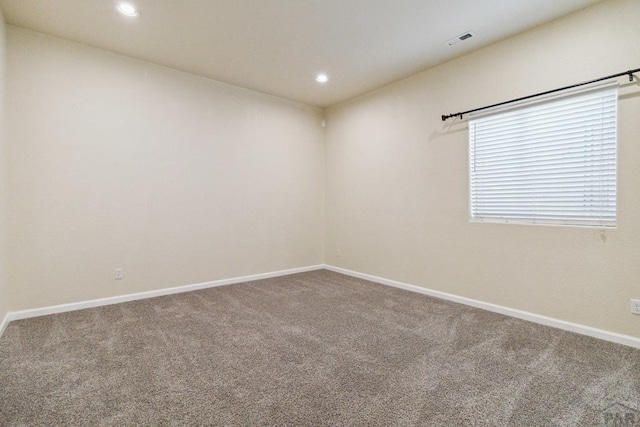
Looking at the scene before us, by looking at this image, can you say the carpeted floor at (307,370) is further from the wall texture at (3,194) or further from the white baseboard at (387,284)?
the wall texture at (3,194)

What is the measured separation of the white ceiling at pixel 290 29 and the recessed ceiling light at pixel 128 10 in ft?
0.19

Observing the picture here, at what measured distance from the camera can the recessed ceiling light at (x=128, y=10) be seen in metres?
2.67

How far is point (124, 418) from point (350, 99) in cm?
474

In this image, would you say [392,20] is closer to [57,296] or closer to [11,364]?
[11,364]

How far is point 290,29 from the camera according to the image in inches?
119

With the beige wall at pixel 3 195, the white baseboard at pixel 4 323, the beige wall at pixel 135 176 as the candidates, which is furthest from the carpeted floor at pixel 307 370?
the beige wall at pixel 135 176

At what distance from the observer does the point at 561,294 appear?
9.27ft

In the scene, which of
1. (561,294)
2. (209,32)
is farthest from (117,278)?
(561,294)

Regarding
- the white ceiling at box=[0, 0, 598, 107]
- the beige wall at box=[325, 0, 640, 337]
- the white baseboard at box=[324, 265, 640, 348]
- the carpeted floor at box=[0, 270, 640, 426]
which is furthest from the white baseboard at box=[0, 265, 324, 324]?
the white ceiling at box=[0, 0, 598, 107]

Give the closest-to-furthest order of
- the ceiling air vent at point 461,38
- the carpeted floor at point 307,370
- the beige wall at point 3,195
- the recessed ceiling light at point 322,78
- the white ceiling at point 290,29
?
the carpeted floor at point 307,370
the white ceiling at point 290,29
the beige wall at point 3,195
the ceiling air vent at point 461,38
the recessed ceiling light at point 322,78

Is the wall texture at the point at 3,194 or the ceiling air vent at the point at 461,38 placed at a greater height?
the ceiling air vent at the point at 461,38

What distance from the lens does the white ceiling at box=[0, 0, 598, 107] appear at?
8.73 ft

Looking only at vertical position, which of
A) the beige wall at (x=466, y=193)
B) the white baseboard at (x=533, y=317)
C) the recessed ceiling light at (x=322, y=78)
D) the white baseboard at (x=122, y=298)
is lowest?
the white baseboard at (x=533, y=317)

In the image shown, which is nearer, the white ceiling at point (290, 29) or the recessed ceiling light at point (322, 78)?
the white ceiling at point (290, 29)
